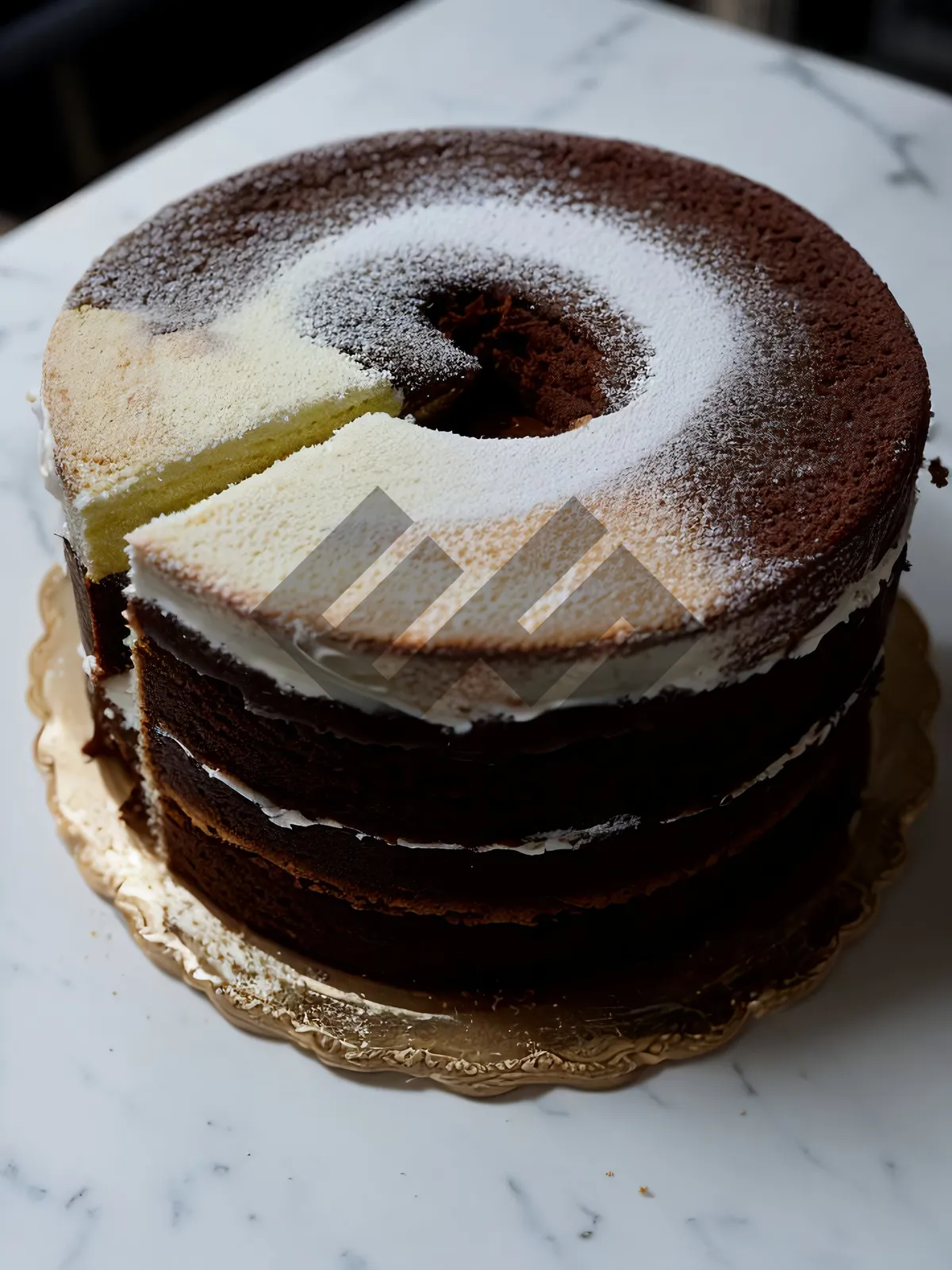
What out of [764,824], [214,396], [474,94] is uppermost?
[214,396]

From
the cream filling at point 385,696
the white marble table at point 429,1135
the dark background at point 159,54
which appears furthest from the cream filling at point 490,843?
the dark background at point 159,54

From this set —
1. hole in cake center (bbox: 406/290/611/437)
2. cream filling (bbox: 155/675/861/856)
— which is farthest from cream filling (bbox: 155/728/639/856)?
hole in cake center (bbox: 406/290/611/437)

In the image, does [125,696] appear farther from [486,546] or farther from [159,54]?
[159,54]

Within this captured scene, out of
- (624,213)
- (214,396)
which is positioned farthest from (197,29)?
(214,396)

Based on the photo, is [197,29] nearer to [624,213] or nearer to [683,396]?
[624,213]

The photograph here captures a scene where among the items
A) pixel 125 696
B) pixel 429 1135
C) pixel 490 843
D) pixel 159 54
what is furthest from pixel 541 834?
pixel 159 54

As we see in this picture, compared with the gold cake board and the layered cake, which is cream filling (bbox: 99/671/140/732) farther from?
the gold cake board
